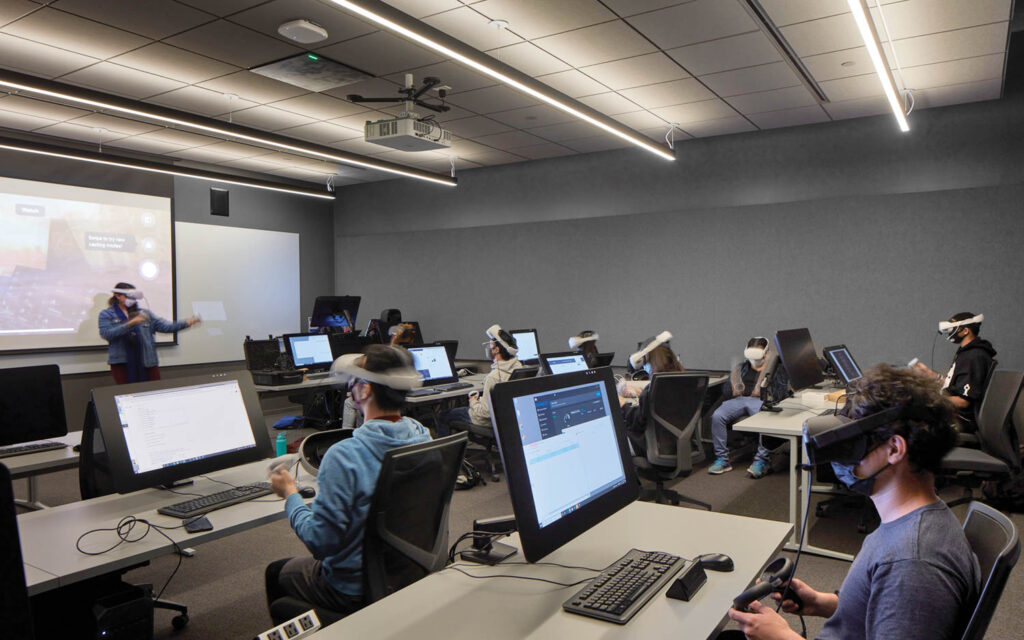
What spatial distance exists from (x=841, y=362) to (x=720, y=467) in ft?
4.51

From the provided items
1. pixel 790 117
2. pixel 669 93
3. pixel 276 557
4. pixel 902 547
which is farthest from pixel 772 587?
pixel 790 117

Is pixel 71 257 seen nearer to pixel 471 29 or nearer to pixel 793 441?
pixel 471 29

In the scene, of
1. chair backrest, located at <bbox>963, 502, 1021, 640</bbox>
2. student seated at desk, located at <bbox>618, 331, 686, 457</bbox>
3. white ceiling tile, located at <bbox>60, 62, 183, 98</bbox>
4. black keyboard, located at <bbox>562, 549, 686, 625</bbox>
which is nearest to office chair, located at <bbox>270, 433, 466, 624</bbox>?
black keyboard, located at <bbox>562, 549, 686, 625</bbox>

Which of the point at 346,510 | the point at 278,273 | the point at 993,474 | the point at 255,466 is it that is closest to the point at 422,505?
the point at 346,510

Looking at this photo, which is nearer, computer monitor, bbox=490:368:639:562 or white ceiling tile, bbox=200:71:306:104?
computer monitor, bbox=490:368:639:562

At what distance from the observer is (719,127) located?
7133 mm

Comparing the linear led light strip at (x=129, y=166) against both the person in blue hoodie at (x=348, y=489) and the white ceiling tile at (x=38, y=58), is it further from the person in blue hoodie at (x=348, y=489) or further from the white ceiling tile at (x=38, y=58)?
the person in blue hoodie at (x=348, y=489)

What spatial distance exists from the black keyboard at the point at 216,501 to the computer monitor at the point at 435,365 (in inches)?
144

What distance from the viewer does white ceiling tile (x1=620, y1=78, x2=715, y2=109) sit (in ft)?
18.7

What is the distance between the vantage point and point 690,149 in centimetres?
775

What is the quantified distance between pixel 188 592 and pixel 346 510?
2170 mm

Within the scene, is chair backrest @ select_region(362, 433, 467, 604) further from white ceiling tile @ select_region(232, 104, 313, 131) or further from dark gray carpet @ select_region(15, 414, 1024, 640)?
white ceiling tile @ select_region(232, 104, 313, 131)

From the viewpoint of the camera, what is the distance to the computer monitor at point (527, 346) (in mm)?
7484

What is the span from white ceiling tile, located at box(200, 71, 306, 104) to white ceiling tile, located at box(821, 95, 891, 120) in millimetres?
4835
